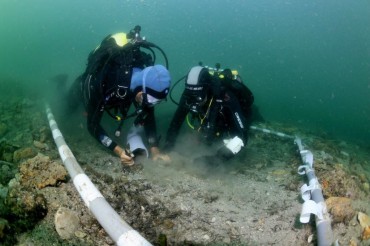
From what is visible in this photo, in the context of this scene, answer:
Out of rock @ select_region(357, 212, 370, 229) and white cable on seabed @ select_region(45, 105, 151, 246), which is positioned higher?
white cable on seabed @ select_region(45, 105, 151, 246)

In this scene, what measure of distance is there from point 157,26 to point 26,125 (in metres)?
105

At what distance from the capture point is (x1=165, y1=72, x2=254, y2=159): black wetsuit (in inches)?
219

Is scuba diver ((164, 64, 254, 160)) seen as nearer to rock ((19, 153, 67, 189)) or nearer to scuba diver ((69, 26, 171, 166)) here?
scuba diver ((69, 26, 171, 166))

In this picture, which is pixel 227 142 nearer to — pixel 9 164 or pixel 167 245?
pixel 167 245

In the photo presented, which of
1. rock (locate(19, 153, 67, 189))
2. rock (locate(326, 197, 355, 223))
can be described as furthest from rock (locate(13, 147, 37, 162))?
rock (locate(326, 197, 355, 223))

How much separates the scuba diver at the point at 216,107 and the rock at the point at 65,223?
3036 millimetres

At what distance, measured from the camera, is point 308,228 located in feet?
10.8

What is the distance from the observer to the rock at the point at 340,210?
11.4 feet

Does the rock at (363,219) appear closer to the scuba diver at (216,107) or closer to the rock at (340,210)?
the rock at (340,210)

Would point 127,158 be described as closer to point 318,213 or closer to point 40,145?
point 40,145

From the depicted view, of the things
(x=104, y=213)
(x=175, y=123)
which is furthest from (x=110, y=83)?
(x=104, y=213)

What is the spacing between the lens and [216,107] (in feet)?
18.3

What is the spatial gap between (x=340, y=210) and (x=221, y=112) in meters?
2.90

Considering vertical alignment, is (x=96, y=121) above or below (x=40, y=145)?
above
